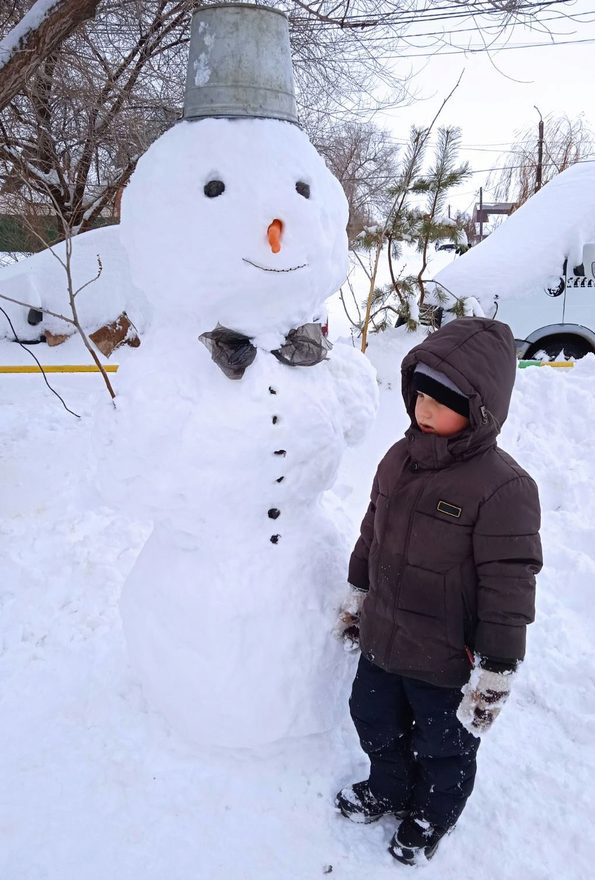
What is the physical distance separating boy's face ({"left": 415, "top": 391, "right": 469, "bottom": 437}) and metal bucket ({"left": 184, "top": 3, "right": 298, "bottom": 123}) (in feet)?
3.29

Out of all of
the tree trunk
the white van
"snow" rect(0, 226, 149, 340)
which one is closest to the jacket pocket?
the tree trunk

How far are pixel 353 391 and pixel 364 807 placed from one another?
1.31m

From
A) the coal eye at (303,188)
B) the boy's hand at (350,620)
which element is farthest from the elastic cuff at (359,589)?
the coal eye at (303,188)

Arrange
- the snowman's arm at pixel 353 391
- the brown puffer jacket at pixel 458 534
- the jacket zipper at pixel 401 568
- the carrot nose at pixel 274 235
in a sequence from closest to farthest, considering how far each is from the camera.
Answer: the brown puffer jacket at pixel 458 534
the jacket zipper at pixel 401 568
the carrot nose at pixel 274 235
the snowman's arm at pixel 353 391

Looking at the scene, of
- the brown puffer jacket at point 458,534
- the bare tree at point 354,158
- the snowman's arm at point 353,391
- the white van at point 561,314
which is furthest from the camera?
the bare tree at point 354,158

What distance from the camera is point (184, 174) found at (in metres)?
1.80

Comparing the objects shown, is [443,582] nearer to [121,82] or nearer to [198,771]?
[198,771]

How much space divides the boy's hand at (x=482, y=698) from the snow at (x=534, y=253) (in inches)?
204

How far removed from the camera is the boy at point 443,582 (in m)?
1.53

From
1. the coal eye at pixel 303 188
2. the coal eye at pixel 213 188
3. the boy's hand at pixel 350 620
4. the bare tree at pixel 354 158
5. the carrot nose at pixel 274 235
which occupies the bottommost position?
the boy's hand at pixel 350 620

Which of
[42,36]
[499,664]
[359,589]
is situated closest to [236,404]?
[359,589]

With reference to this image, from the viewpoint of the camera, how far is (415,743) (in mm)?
1813

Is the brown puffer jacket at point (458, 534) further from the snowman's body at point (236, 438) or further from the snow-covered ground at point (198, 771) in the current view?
the snow-covered ground at point (198, 771)

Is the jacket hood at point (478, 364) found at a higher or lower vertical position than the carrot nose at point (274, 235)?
lower
